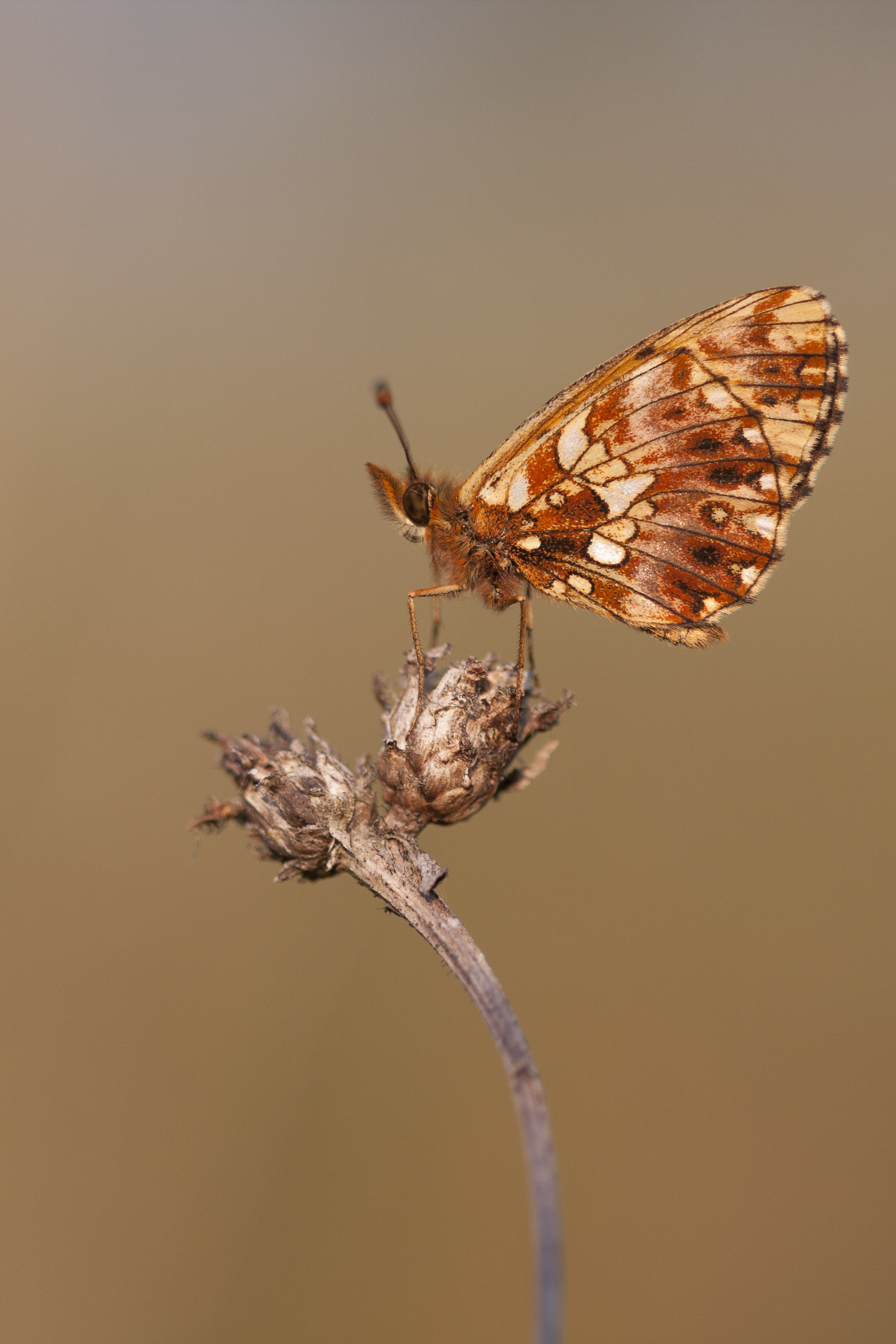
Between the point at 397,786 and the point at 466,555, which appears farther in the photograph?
the point at 466,555

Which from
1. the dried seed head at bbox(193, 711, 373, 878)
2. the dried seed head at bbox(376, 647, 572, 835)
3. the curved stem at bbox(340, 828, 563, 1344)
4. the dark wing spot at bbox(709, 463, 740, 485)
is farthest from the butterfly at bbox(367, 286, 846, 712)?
the curved stem at bbox(340, 828, 563, 1344)

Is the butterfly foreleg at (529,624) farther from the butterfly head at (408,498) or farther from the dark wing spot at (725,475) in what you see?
the dark wing spot at (725,475)

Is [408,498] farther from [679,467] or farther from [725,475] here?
[725,475]

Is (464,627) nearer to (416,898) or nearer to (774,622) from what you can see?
(774,622)

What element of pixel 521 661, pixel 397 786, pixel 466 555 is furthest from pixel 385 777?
pixel 466 555

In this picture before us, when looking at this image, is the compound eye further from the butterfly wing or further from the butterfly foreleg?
the butterfly foreleg

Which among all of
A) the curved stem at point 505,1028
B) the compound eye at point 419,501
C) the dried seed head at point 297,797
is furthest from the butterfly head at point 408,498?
the curved stem at point 505,1028
